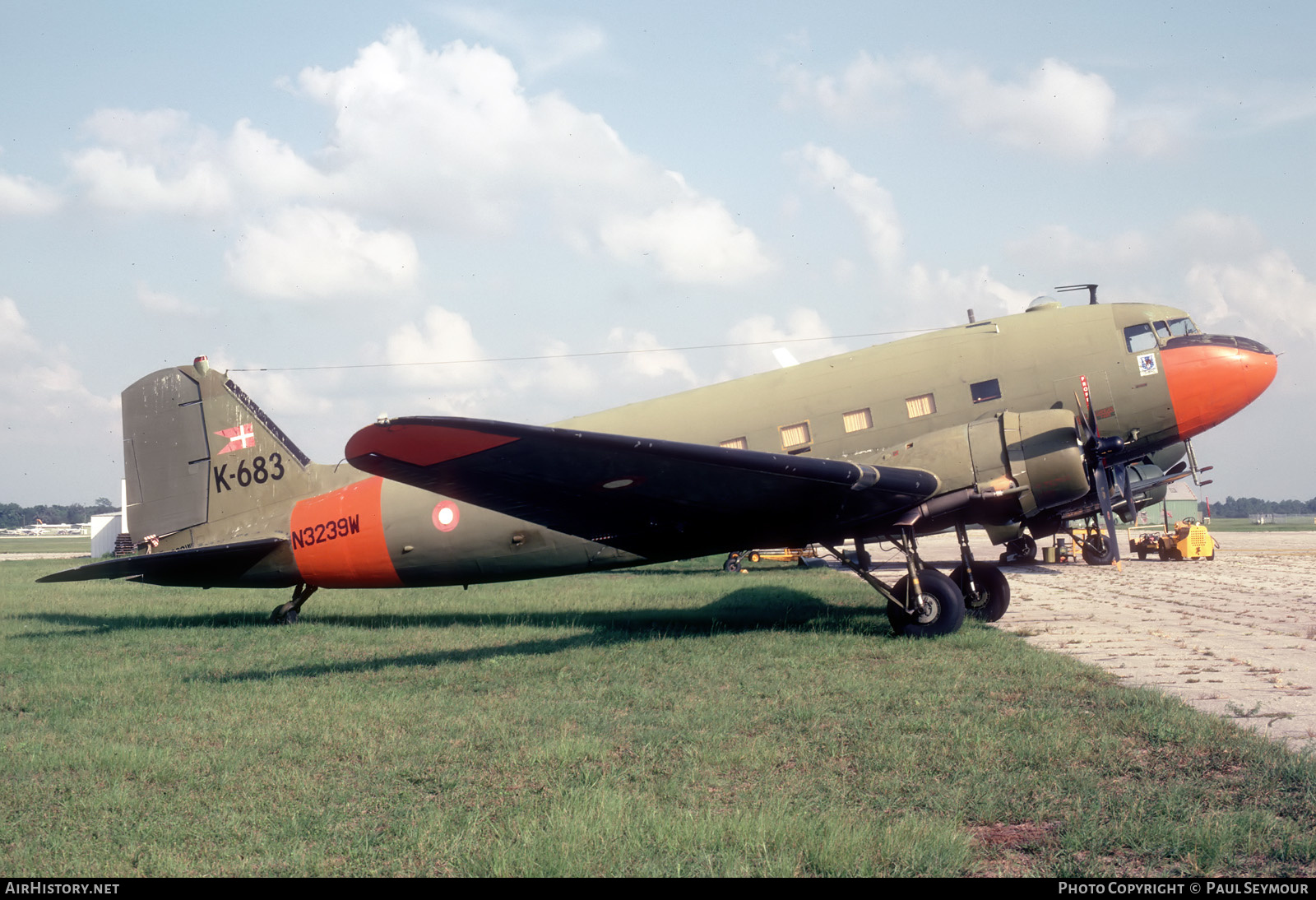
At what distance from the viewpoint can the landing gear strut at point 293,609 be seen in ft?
51.3

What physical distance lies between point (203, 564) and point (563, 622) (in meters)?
6.15

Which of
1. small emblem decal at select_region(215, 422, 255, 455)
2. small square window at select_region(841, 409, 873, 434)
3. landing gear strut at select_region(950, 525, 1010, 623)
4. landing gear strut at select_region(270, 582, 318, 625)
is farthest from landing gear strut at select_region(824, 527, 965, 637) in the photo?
small emblem decal at select_region(215, 422, 255, 455)

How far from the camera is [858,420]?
515 inches

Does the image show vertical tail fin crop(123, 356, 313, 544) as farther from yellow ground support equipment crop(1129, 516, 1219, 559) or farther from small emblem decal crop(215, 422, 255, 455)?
yellow ground support equipment crop(1129, 516, 1219, 559)

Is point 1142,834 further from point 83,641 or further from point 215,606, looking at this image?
point 215,606

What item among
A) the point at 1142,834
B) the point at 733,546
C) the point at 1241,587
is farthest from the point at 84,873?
the point at 1241,587

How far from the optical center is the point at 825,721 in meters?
7.60

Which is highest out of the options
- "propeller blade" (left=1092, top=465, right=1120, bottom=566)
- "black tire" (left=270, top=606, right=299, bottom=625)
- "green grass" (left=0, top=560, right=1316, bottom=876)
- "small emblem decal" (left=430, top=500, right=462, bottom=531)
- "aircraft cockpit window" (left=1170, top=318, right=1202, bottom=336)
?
"aircraft cockpit window" (left=1170, top=318, right=1202, bottom=336)

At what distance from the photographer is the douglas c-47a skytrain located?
10805 millimetres

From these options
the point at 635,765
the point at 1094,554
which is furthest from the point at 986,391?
the point at 1094,554

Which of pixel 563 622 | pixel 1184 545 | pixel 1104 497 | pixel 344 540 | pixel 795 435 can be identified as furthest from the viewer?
pixel 1184 545

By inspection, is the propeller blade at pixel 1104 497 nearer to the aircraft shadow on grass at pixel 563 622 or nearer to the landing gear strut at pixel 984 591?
the landing gear strut at pixel 984 591

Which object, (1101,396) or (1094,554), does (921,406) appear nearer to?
(1101,396)

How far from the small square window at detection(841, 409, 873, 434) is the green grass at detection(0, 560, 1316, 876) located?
293cm
